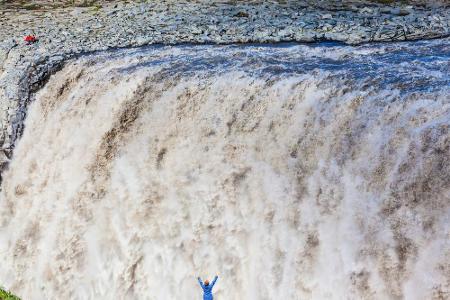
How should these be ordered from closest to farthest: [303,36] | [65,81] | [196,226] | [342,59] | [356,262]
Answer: [356,262], [196,226], [342,59], [65,81], [303,36]

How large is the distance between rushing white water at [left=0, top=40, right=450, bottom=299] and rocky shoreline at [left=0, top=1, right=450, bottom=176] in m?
0.91

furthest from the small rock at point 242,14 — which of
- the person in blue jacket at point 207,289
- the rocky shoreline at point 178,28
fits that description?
the person in blue jacket at point 207,289

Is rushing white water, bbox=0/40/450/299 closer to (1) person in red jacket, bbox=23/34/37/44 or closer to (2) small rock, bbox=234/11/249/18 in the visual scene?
(1) person in red jacket, bbox=23/34/37/44

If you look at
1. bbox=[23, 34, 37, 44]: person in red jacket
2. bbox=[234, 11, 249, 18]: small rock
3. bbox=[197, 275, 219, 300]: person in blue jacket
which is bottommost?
bbox=[197, 275, 219, 300]: person in blue jacket

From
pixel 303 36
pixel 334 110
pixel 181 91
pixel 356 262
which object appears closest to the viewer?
pixel 356 262

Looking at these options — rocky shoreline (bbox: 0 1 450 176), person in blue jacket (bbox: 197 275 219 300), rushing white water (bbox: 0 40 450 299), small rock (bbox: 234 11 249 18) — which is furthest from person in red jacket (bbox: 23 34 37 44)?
person in blue jacket (bbox: 197 275 219 300)

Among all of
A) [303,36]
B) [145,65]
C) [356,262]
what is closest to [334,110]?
[356,262]

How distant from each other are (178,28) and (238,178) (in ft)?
30.2

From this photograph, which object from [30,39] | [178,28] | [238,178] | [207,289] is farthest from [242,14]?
[207,289]

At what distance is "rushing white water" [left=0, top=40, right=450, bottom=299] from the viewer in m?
10.1

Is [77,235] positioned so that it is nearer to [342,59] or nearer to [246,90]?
[246,90]

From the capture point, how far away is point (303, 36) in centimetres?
1877

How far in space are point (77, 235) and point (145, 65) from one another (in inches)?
174

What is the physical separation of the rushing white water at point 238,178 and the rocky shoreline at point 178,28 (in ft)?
2.98
